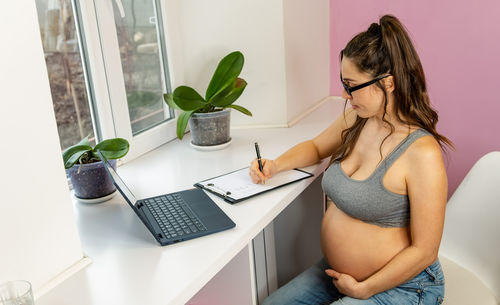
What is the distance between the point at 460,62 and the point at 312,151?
Answer: 0.96m

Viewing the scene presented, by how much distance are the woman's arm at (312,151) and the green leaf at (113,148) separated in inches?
15.1

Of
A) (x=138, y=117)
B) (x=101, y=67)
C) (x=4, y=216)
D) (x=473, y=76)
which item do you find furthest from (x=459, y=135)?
(x=4, y=216)

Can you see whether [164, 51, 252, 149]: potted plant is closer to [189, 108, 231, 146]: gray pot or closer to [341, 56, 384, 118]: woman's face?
[189, 108, 231, 146]: gray pot

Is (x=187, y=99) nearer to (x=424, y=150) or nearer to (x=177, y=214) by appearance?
(x=177, y=214)

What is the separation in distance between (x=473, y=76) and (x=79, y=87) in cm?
161

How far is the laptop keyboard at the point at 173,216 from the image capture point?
1300 mm

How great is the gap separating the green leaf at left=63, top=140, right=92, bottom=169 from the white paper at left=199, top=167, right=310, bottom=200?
359 millimetres

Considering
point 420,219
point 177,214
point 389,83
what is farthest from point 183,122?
point 420,219

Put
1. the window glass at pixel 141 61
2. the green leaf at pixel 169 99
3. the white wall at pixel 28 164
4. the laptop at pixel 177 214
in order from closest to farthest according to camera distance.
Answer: the white wall at pixel 28 164
the laptop at pixel 177 214
the window glass at pixel 141 61
the green leaf at pixel 169 99

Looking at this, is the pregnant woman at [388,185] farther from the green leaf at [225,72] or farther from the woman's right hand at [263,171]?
the green leaf at [225,72]

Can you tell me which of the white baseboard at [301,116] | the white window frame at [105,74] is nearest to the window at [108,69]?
Result: the white window frame at [105,74]

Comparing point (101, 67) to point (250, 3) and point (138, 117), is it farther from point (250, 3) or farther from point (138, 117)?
point (250, 3)

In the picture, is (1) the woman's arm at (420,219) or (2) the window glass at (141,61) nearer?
(1) the woman's arm at (420,219)

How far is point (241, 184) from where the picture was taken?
1577 millimetres
